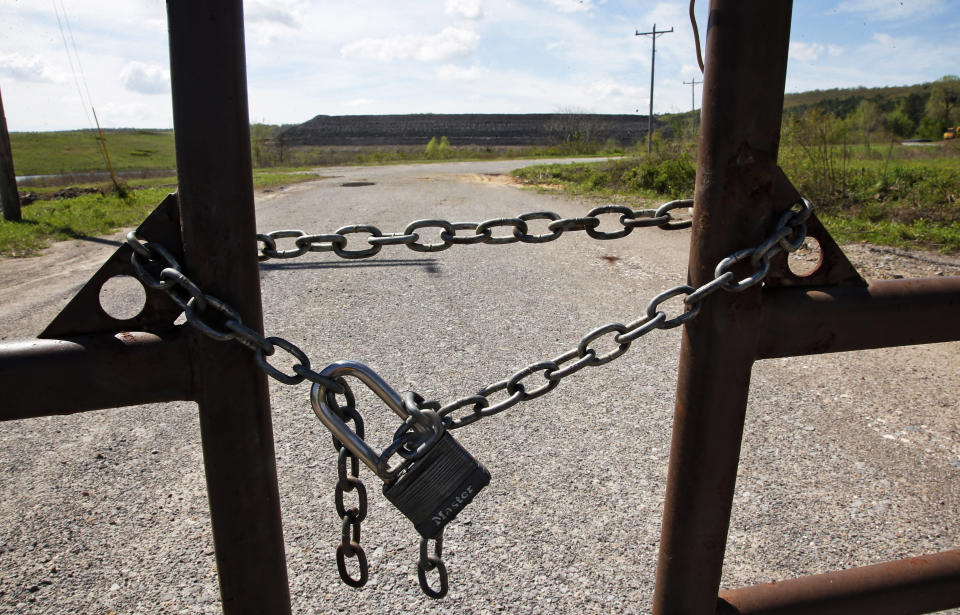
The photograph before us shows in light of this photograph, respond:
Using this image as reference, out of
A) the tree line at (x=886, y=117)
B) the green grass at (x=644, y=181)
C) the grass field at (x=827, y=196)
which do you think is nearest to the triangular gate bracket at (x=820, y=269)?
the grass field at (x=827, y=196)

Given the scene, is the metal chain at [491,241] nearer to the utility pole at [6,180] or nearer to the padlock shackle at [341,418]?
the padlock shackle at [341,418]

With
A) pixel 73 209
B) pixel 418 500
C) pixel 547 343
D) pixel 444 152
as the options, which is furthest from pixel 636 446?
pixel 444 152

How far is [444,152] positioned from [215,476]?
6107 centimetres

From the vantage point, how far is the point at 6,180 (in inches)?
485

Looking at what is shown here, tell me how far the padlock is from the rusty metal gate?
0.46ft

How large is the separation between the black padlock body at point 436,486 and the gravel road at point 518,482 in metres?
1.44

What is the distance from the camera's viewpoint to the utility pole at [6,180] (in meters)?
12.2

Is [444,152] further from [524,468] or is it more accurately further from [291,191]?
[524,468]

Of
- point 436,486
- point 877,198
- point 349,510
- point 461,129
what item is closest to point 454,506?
point 436,486

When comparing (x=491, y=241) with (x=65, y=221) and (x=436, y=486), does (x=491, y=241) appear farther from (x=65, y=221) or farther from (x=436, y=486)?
(x=65, y=221)

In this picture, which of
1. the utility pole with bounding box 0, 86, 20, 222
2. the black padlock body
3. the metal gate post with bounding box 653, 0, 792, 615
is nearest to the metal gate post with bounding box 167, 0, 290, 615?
the black padlock body

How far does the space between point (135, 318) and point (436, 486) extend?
1.68 ft

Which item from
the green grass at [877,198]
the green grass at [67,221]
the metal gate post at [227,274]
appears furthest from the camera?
the green grass at [67,221]

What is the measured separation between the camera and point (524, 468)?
125 inches
